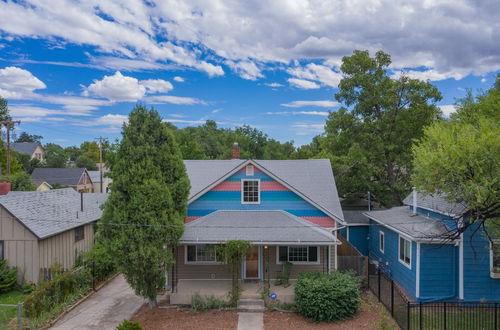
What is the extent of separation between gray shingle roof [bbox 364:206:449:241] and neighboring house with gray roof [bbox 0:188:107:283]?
44.0 feet

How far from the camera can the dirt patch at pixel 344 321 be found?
38.0ft

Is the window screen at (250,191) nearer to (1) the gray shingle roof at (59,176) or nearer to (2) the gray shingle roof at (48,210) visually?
(2) the gray shingle roof at (48,210)

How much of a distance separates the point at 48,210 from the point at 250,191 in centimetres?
1029

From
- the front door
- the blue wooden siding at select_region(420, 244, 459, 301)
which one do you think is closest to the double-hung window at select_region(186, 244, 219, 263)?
the front door

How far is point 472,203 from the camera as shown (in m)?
9.66

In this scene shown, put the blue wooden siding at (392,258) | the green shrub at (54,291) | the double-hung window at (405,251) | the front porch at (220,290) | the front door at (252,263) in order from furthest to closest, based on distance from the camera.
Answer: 1. the front door at (252,263)
2. the double-hung window at (405,251)
3. the blue wooden siding at (392,258)
4. the front porch at (220,290)
5. the green shrub at (54,291)

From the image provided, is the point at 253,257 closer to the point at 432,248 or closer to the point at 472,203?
the point at 432,248

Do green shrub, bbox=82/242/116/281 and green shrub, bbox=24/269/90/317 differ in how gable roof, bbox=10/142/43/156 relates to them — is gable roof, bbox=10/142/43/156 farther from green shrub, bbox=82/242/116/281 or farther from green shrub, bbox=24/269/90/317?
green shrub, bbox=24/269/90/317

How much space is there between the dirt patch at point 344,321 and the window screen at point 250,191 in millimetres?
5285

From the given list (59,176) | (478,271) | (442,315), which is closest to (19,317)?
(442,315)

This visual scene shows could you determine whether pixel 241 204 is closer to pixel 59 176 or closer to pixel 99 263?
pixel 99 263

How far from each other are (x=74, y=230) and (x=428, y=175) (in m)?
16.8

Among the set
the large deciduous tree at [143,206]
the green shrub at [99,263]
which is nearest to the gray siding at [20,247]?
the green shrub at [99,263]

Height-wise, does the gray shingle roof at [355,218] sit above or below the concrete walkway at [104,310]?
above
